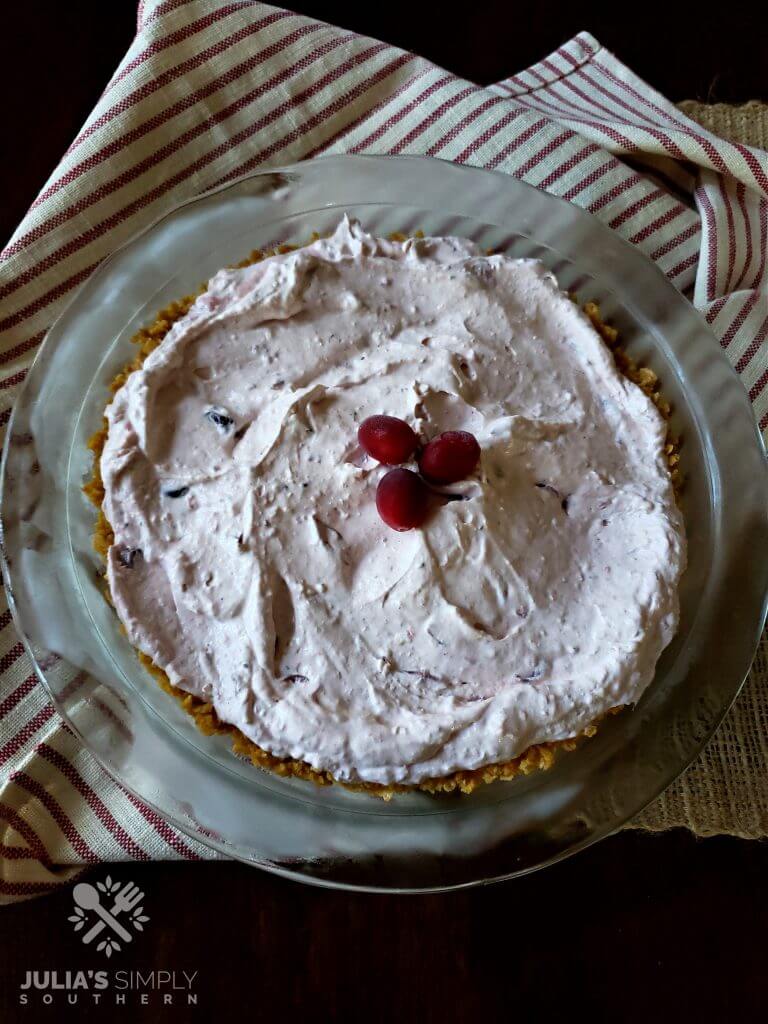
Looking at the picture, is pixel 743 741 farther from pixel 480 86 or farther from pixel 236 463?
pixel 480 86

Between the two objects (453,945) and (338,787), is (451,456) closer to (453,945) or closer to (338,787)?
(338,787)

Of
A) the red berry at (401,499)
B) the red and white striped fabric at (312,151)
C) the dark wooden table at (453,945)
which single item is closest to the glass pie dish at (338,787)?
the red and white striped fabric at (312,151)

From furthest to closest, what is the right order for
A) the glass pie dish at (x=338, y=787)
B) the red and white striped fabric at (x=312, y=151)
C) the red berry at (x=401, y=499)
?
the red and white striped fabric at (x=312, y=151) → the glass pie dish at (x=338, y=787) → the red berry at (x=401, y=499)

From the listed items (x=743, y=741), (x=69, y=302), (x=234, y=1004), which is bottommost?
(x=234, y=1004)

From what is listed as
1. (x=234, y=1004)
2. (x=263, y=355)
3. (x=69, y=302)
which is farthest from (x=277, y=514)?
(x=234, y=1004)

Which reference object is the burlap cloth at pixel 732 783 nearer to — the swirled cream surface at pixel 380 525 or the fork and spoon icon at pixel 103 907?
the swirled cream surface at pixel 380 525

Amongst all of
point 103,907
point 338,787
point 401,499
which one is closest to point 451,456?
point 401,499
